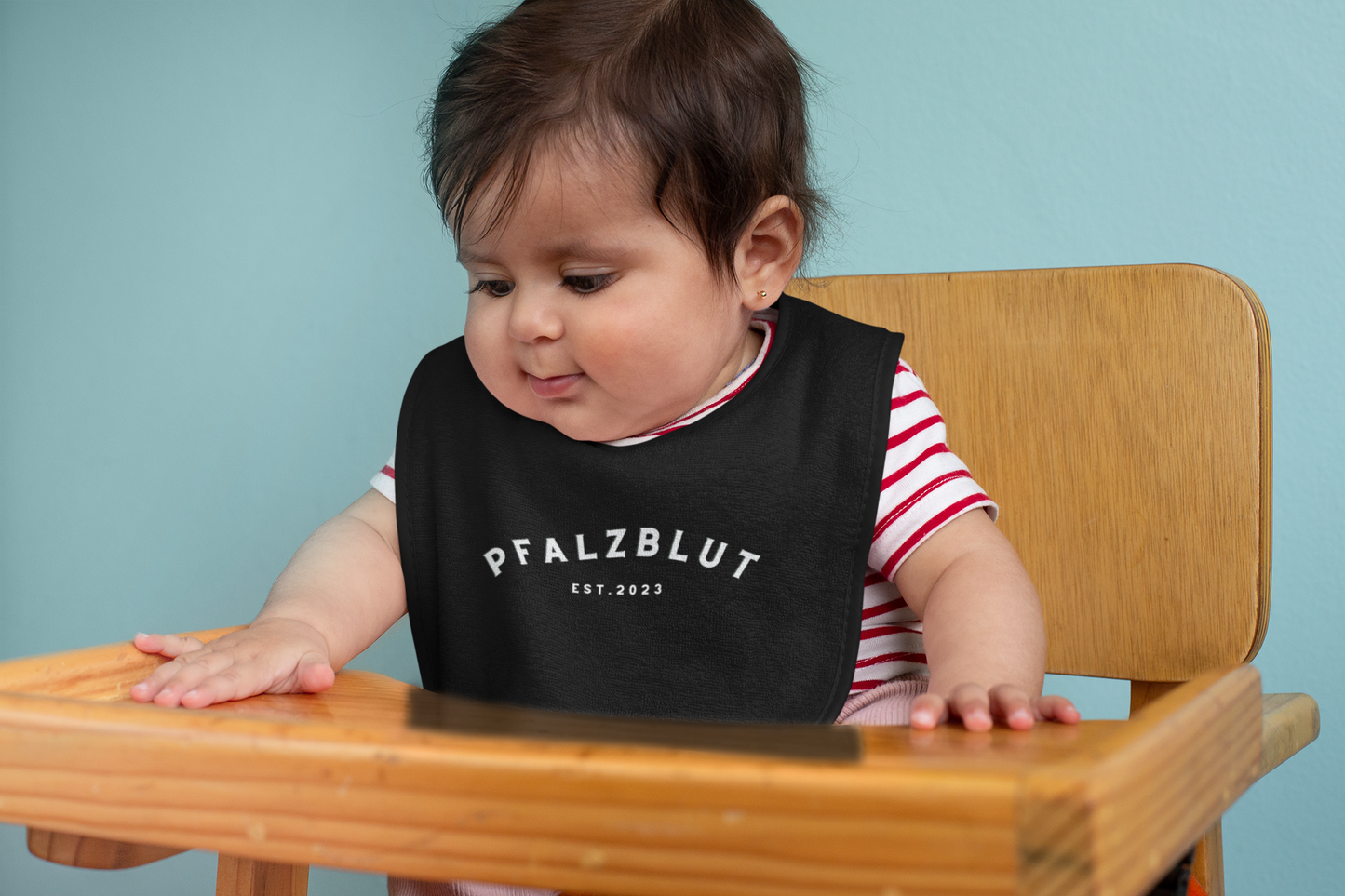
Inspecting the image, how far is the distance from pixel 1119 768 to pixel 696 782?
9 cm

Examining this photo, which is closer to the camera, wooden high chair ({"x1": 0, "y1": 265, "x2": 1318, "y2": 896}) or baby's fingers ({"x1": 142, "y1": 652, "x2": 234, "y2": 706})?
wooden high chair ({"x1": 0, "y1": 265, "x2": 1318, "y2": 896})

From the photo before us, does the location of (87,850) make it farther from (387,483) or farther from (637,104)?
(637,104)

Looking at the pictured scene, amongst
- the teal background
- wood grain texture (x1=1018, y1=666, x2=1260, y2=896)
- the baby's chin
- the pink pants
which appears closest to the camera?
wood grain texture (x1=1018, y1=666, x2=1260, y2=896)

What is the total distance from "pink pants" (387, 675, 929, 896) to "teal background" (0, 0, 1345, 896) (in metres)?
0.54

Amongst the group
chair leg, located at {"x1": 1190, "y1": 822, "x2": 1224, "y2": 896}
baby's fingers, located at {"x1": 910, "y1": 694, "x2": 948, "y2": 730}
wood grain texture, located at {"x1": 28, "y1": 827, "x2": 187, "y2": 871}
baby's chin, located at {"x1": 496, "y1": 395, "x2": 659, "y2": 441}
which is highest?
baby's chin, located at {"x1": 496, "y1": 395, "x2": 659, "y2": 441}

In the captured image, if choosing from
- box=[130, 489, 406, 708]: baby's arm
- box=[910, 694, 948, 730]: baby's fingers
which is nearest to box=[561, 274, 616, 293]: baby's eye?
box=[130, 489, 406, 708]: baby's arm

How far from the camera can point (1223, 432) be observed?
2.24 feet

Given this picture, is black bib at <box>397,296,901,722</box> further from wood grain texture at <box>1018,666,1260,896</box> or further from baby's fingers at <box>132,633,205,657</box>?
wood grain texture at <box>1018,666,1260,896</box>

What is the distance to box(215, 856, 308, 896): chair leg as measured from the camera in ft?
1.67

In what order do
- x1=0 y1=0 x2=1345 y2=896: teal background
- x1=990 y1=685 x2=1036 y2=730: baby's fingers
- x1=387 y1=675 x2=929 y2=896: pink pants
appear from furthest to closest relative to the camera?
x1=0 y1=0 x2=1345 y2=896: teal background < x1=387 y1=675 x2=929 y2=896: pink pants < x1=990 y1=685 x2=1036 y2=730: baby's fingers

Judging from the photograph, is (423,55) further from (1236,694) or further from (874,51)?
(1236,694)

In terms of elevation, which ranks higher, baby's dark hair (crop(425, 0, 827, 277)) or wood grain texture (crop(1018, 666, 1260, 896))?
baby's dark hair (crop(425, 0, 827, 277))

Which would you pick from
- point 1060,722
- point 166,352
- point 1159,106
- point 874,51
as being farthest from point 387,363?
point 1060,722

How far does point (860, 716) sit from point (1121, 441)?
0.87 ft
